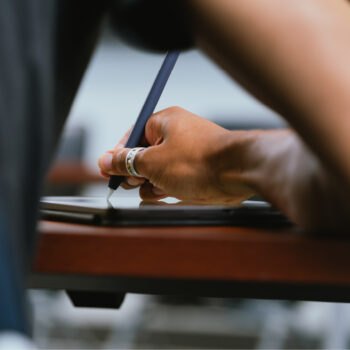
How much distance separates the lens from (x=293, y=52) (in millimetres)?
292

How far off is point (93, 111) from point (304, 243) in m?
4.57

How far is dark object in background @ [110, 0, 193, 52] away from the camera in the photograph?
0.29 meters

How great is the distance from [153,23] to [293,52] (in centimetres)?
8

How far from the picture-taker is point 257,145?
429 mm

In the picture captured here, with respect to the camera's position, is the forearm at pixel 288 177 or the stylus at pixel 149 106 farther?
the stylus at pixel 149 106

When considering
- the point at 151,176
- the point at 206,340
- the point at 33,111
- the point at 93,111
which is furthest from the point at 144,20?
the point at 93,111

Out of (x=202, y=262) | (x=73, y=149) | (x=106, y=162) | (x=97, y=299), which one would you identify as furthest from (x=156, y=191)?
(x=73, y=149)

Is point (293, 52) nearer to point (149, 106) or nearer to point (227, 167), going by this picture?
point (227, 167)

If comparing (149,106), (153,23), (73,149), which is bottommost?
(153,23)

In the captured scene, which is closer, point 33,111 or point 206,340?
point 33,111

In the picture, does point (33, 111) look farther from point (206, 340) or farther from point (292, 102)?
point (206, 340)

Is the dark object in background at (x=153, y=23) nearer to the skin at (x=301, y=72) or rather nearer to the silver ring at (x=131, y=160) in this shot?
the skin at (x=301, y=72)

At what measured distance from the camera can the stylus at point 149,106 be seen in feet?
1.78

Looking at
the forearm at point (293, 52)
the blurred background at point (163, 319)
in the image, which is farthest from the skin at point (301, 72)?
the blurred background at point (163, 319)
